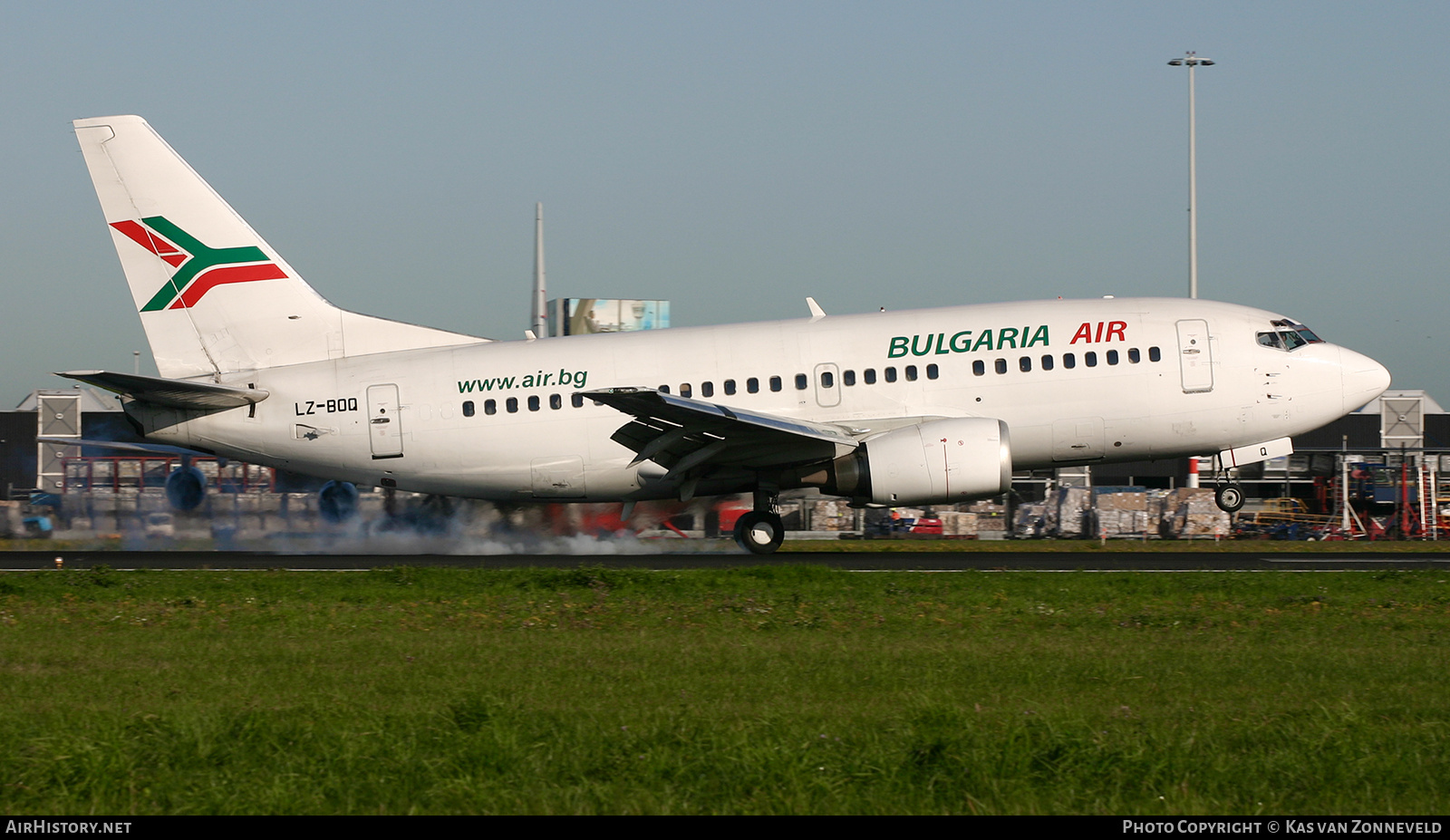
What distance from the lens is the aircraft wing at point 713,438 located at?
21.3 meters

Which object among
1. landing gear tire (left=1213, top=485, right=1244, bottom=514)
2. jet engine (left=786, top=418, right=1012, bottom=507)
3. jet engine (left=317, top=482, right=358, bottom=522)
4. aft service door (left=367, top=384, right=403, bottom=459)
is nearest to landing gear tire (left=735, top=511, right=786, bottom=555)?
jet engine (left=786, top=418, right=1012, bottom=507)

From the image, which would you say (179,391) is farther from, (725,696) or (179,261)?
(725,696)

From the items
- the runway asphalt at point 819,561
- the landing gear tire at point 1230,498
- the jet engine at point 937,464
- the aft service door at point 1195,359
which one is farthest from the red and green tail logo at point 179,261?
the landing gear tire at point 1230,498

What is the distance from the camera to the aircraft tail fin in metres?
24.1

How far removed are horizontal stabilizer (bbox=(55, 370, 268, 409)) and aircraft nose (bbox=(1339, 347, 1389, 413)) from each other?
65.6ft

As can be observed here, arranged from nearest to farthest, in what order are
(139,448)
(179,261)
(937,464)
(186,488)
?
1. (937,464)
2. (179,261)
3. (139,448)
4. (186,488)

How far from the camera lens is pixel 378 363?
24.3 meters

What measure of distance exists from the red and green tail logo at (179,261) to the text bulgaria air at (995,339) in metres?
12.7

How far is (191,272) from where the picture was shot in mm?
24297

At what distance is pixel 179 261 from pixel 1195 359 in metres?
18.9

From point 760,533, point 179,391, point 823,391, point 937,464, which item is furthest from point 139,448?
point 937,464

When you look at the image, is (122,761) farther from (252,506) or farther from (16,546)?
(16,546)
